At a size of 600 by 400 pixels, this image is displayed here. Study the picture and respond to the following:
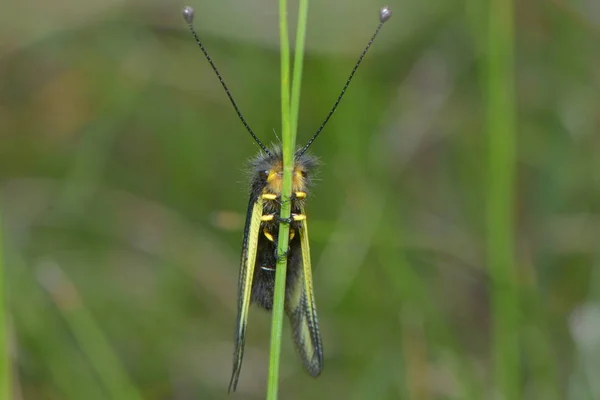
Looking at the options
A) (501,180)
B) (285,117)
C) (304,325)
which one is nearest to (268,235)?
(304,325)

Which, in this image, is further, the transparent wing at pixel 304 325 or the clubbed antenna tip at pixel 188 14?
the transparent wing at pixel 304 325

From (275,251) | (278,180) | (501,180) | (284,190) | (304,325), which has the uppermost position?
(501,180)

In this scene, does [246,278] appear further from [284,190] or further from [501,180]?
[501,180]

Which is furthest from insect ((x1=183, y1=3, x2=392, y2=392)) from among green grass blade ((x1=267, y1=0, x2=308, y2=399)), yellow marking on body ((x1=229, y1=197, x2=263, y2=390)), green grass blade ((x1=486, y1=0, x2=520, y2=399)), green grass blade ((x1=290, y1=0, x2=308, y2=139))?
green grass blade ((x1=486, y1=0, x2=520, y2=399))

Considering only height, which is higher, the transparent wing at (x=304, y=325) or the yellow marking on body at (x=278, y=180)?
the yellow marking on body at (x=278, y=180)

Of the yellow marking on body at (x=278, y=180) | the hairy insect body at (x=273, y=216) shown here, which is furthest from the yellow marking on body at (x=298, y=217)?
the yellow marking on body at (x=278, y=180)

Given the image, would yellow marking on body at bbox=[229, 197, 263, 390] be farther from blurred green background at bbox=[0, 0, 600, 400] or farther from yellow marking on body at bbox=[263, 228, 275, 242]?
blurred green background at bbox=[0, 0, 600, 400]

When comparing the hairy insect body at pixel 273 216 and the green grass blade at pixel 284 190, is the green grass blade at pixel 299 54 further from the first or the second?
the hairy insect body at pixel 273 216

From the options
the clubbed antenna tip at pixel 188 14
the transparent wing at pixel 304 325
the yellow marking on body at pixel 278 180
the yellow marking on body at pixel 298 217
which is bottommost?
the transparent wing at pixel 304 325
